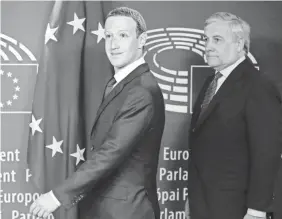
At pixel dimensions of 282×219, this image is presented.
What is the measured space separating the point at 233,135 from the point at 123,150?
0.58m

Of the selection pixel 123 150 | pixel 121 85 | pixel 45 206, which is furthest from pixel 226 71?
pixel 45 206

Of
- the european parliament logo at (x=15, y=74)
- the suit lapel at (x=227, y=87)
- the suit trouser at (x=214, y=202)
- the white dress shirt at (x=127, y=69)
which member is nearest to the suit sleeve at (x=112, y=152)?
the white dress shirt at (x=127, y=69)

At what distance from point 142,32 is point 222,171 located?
2.50 ft

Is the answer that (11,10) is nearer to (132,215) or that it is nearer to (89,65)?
(89,65)

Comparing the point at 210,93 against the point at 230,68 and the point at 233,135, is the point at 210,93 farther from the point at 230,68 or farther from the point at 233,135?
the point at 233,135

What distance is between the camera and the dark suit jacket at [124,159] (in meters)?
1.52

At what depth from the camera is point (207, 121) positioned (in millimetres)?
1882

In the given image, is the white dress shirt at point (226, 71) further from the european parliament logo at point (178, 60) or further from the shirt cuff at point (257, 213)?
the shirt cuff at point (257, 213)

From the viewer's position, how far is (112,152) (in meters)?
1.51

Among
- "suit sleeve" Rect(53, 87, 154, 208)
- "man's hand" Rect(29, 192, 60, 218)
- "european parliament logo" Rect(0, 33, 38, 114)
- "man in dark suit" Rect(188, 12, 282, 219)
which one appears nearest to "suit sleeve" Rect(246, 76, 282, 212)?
"man in dark suit" Rect(188, 12, 282, 219)

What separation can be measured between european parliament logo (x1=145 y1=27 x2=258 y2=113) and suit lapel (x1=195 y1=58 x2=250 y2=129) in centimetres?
40

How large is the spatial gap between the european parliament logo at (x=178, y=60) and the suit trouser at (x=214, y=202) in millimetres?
539

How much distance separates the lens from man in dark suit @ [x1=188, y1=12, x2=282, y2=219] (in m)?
1.73

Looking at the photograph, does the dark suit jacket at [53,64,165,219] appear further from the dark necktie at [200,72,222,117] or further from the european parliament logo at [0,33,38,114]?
the european parliament logo at [0,33,38,114]
